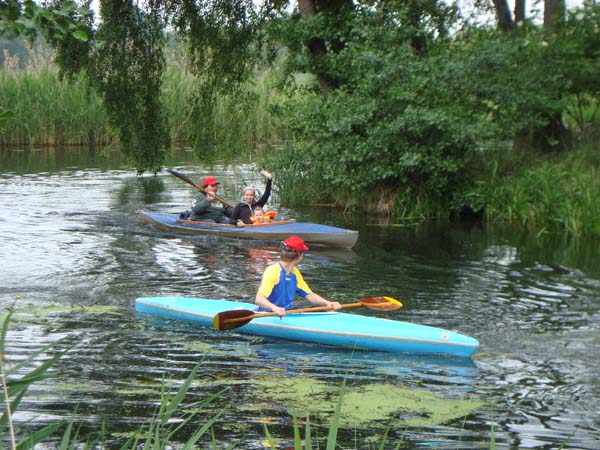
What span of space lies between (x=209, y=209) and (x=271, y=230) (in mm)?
1690

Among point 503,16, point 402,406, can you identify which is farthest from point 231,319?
point 503,16

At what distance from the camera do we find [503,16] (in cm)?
1916

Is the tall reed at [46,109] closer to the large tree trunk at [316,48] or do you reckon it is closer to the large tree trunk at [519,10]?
the large tree trunk at [316,48]

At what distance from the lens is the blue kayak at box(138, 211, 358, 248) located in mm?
14133

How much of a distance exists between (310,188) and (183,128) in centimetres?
1151

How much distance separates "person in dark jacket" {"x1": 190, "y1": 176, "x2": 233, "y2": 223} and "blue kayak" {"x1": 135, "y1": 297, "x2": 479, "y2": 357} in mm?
6145

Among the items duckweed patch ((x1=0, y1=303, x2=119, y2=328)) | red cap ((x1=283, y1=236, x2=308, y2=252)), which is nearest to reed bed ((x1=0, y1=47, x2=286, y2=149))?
duckweed patch ((x1=0, y1=303, x2=119, y2=328))

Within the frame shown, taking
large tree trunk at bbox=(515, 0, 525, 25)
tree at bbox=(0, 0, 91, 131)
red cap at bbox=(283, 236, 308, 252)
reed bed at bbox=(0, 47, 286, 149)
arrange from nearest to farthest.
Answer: tree at bbox=(0, 0, 91, 131)
red cap at bbox=(283, 236, 308, 252)
large tree trunk at bbox=(515, 0, 525, 25)
reed bed at bbox=(0, 47, 286, 149)

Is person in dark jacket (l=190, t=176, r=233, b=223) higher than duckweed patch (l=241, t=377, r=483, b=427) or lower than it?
higher

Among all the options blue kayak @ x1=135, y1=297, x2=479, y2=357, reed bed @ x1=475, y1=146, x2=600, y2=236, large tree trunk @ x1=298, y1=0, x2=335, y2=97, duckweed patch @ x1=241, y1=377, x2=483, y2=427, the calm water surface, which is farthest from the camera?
large tree trunk @ x1=298, y1=0, x2=335, y2=97

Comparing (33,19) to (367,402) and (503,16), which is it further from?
(503,16)

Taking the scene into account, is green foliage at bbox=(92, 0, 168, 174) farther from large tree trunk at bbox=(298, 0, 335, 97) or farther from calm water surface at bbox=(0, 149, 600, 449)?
large tree trunk at bbox=(298, 0, 335, 97)

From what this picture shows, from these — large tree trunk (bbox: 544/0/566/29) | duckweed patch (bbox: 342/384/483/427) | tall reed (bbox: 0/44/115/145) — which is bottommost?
duckweed patch (bbox: 342/384/483/427)

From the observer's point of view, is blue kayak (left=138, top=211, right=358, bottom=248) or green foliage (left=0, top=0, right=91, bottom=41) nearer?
green foliage (left=0, top=0, right=91, bottom=41)
